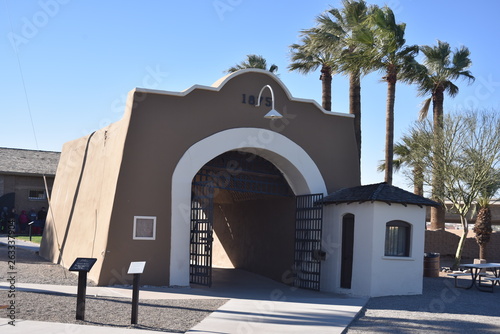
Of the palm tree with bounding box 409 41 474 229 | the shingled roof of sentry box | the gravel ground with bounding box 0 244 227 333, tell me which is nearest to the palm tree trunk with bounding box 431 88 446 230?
the palm tree with bounding box 409 41 474 229

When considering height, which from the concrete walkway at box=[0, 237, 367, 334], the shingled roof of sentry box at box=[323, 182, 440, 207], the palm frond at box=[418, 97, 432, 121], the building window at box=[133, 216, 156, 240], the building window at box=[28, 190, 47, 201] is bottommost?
the concrete walkway at box=[0, 237, 367, 334]

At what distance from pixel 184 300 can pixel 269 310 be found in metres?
1.97

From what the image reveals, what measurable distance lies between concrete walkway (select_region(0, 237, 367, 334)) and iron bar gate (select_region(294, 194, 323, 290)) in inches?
17.6

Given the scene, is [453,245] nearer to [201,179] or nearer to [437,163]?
[437,163]

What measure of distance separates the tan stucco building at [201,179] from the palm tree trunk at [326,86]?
21.4 feet

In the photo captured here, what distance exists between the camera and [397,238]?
15.0 m

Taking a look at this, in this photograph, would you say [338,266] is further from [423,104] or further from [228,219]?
[423,104]

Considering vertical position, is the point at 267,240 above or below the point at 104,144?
below

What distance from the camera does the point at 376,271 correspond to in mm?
14352

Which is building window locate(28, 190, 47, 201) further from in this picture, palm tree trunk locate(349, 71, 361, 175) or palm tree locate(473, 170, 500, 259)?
palm tree locate(473, 170, 500, 259)

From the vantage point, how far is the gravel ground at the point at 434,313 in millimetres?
10188

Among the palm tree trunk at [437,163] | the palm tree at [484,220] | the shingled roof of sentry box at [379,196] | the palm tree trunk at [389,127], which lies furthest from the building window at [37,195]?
the palm tree at [484,220]

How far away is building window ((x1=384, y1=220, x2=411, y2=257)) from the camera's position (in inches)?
583

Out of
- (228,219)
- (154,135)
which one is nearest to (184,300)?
(154,135)
